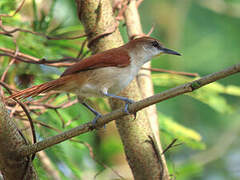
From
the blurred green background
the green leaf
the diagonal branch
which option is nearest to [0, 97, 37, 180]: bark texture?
the diagonal branch

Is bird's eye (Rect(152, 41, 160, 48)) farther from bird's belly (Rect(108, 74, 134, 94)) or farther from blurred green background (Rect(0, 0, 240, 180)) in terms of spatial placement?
bird's belly (Rect(108, 74, 134, 94))

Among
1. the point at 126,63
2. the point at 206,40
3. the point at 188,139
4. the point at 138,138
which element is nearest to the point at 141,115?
the point at 138,138

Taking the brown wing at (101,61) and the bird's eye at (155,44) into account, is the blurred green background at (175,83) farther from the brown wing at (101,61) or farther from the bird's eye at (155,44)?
the brown wing at (101,61)

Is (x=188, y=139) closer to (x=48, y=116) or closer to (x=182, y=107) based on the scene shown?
(x=48, y=116)

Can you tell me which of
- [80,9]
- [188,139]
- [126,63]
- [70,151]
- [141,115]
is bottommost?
[70,151]

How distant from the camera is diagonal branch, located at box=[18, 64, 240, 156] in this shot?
6.23ft

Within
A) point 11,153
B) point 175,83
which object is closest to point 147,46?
point 175,83

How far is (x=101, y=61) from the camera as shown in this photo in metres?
2.88

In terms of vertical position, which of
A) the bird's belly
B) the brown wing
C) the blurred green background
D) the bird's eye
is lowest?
the blurred green background

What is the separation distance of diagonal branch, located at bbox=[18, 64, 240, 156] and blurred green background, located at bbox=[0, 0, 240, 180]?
0.58m

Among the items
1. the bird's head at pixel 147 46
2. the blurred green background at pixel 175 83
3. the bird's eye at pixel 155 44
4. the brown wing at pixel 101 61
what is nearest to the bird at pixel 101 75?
the brown wing at pixel 101 61

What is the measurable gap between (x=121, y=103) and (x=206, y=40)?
788 cm

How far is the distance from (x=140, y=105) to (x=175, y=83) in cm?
162

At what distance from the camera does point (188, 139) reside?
3590 mm
